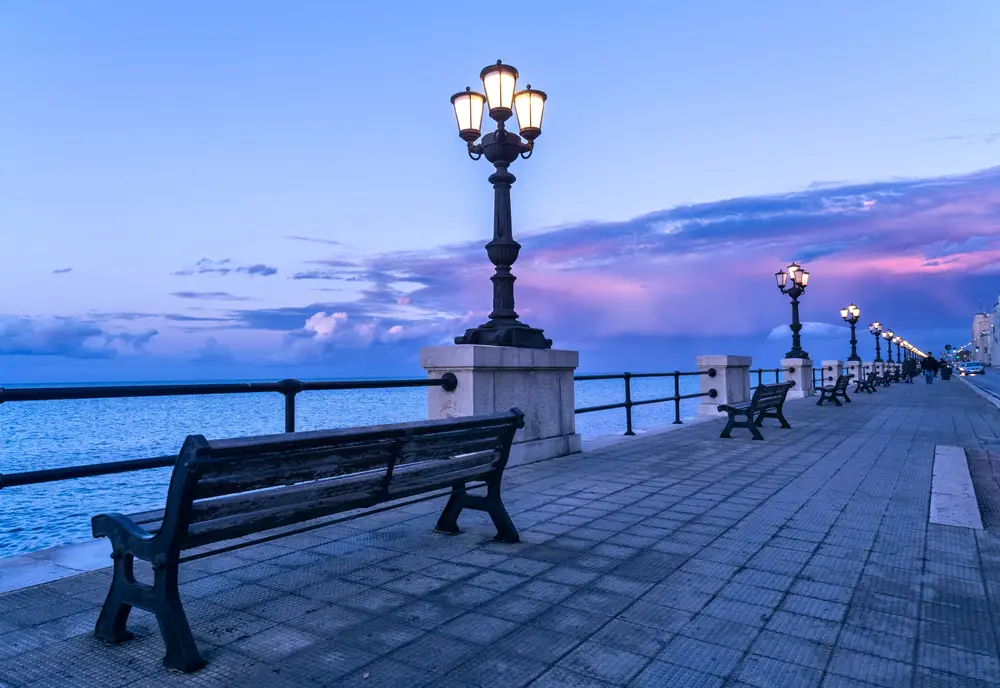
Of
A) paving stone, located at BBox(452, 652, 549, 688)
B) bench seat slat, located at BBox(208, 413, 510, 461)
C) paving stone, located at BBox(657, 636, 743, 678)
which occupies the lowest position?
paving stone, located at BBox(657, 636, 743, 678)

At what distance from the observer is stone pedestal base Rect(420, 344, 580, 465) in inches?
275

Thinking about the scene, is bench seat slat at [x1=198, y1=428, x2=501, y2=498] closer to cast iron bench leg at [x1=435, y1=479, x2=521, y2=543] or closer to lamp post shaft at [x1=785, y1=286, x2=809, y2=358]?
cast iron bench leg at [x1=435, y1=479, x2=521, y2=543]

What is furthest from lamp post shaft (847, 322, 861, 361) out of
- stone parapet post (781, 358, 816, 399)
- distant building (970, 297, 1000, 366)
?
distant building (970, 297, 1000, 366)

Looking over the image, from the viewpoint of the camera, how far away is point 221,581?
12.0 feet

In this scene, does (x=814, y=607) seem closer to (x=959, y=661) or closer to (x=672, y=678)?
(x=959, y=661)

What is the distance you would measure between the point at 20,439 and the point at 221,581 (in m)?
49.4

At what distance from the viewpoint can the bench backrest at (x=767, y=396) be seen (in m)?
10.5

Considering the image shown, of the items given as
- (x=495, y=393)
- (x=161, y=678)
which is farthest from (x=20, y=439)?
(x=161, y=678)

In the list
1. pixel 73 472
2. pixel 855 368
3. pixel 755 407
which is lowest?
pixel 755 407

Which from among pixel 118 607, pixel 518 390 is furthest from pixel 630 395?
pixel 118 607

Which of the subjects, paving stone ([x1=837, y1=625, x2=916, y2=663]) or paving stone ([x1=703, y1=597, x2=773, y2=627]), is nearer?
paving stone ([x1=837, y1=625, x2=916, y2=663])

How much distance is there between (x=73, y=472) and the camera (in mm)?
3756

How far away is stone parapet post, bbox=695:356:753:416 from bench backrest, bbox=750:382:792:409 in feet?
10.5

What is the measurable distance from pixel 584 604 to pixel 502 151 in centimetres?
616
